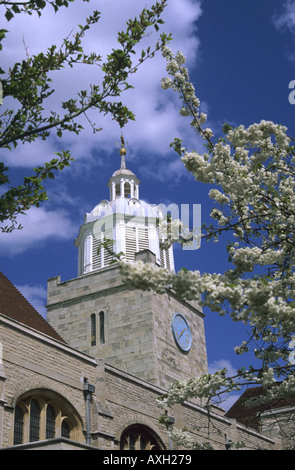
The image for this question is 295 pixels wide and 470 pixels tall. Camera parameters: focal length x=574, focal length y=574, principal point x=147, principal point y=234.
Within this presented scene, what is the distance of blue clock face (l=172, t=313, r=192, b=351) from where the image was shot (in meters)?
26.4

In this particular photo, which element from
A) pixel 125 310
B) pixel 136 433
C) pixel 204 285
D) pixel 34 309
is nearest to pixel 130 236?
pixel 125 310

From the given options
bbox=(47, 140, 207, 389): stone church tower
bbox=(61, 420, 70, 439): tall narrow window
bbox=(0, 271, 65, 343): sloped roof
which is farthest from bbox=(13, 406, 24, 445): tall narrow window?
bbox=(47, 140, 207, 389): stone church tower

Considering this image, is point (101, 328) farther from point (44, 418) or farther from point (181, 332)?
point (44, 418)

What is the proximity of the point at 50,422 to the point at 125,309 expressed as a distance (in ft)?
32.4

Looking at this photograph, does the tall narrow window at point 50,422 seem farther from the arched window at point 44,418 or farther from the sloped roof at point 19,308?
the sloped roof at point 19,308

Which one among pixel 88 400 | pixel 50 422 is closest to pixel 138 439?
pixel 88 400

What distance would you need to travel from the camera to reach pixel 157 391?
68.9 feet

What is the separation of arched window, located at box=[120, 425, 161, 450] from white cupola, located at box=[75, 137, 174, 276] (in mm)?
9135

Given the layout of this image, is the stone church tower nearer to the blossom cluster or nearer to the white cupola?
the white cupola

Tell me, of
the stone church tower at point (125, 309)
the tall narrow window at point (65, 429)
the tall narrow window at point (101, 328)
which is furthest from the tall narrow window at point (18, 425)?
the tall narrow window at point (101, 328)

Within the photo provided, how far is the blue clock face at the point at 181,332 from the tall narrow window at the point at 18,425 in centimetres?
1171

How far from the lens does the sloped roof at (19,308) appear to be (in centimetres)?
1923

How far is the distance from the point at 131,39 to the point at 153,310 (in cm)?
1766

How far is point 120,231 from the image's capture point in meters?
27.5
